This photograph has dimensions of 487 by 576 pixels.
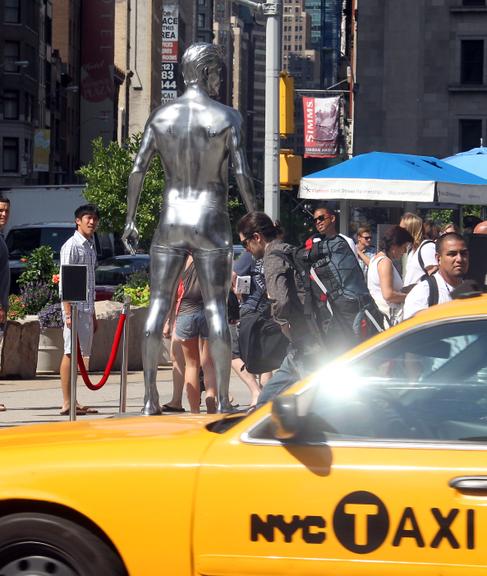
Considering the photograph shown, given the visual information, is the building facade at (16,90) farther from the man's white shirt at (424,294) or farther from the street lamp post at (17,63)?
the man's white shirt at (424,294)

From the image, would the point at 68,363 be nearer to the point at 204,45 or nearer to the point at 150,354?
the point at 150,354

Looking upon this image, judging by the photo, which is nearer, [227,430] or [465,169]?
[227,430]

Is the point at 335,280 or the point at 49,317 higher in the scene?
the point at 335,280

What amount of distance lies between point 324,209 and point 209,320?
3.67 m

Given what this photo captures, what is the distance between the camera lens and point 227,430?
5.02 metres

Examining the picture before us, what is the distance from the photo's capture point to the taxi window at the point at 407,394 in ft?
15.9

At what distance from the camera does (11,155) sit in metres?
89.1

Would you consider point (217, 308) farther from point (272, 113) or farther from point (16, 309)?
point (272, 113)

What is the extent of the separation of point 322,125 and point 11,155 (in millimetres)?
56221

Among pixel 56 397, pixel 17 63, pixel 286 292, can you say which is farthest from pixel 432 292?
pixel 17 63

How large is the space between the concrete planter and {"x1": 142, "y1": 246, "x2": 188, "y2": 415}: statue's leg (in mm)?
5800

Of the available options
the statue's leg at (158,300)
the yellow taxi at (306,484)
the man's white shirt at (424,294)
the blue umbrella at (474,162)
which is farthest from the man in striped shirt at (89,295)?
the blue umbrella at (474,162)

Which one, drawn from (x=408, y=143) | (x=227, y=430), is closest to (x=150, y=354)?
(x=227, y=430)

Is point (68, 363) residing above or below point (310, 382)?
below
